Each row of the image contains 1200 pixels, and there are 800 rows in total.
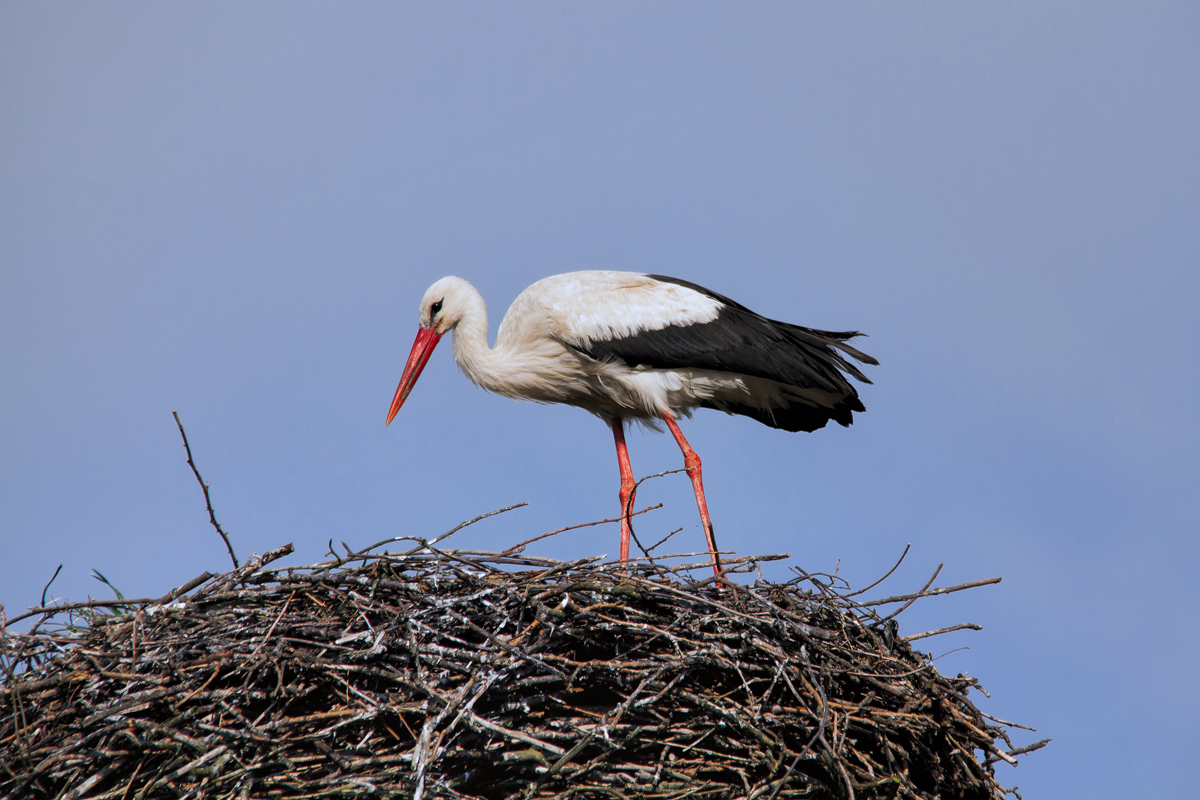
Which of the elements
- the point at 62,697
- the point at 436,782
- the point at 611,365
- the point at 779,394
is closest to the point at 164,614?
the point at 62,697

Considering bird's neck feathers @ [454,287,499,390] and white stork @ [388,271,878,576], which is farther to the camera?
bird's neck feathers @ [454,287,499,390]

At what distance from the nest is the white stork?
4.51ft

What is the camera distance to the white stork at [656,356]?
483 cm

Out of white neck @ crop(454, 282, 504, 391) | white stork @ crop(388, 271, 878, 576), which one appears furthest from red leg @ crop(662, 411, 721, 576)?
white neck @ crop(454, 282, 504, 391)

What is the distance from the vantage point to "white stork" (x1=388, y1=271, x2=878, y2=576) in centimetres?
483

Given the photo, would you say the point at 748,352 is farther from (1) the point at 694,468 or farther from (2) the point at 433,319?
(2) the point at 433,319

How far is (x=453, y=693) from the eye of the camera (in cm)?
305

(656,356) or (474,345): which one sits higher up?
(474,345)

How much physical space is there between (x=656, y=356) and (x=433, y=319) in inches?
52.2

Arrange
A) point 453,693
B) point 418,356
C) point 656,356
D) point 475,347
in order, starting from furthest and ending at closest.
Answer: point 418,356
point 475,347
point 656,356
point 453,693

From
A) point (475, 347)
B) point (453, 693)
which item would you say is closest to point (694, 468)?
point (475, 347)

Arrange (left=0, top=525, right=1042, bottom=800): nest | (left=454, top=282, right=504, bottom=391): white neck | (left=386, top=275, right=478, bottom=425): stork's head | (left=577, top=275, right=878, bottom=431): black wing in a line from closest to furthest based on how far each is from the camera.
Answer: (left=0, top=525, right=1042, bottom=800): nest < (left=577, top=275, right=878, bottom=431): black wing < (left=454, top=282, right=504, bottom=391): white neck < (left=386, top=275, right=478, bottom=425): stork's head

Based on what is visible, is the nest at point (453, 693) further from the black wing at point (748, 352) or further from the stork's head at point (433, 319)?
the stork's head at point (433, 319)

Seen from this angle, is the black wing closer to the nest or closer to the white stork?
the white stork
